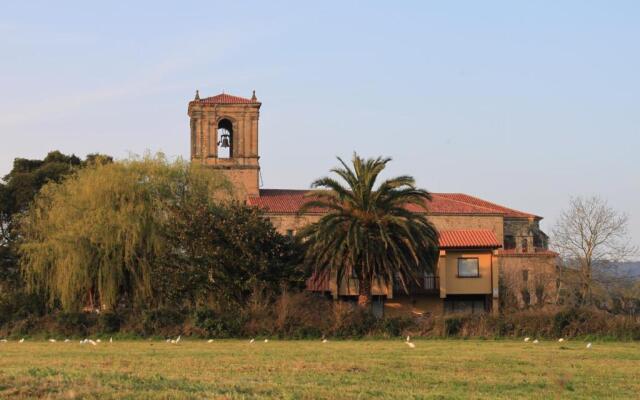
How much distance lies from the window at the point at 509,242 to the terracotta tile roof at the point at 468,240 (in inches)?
923

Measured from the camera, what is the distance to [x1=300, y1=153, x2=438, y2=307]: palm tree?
46.9m

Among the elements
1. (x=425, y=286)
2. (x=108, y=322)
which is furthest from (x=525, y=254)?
(x=108, y=322)

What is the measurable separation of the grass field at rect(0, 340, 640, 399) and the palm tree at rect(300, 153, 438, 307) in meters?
16.0

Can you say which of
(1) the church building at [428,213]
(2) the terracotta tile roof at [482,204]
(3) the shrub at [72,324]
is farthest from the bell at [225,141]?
(3) the shrub at [72,324]

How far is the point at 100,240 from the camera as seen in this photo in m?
49.6

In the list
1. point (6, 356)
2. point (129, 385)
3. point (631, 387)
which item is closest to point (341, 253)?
point (6, 356)

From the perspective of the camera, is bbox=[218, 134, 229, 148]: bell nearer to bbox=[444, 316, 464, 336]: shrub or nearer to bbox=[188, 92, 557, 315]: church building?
bbox=[188, 92, 557, 315]: church building

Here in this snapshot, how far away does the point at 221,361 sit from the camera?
23.5 m

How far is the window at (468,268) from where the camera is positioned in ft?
192

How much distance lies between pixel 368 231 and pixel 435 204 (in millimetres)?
35299

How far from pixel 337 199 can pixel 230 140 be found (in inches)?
1348

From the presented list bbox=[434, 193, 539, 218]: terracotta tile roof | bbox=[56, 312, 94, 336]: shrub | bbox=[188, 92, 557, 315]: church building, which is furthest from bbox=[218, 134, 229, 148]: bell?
bbox=[56, 312, 94, 336]: shrub

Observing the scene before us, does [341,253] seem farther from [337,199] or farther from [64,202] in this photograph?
[64,202]

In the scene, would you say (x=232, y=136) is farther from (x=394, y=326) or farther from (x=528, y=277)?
(x=394, y=326)
